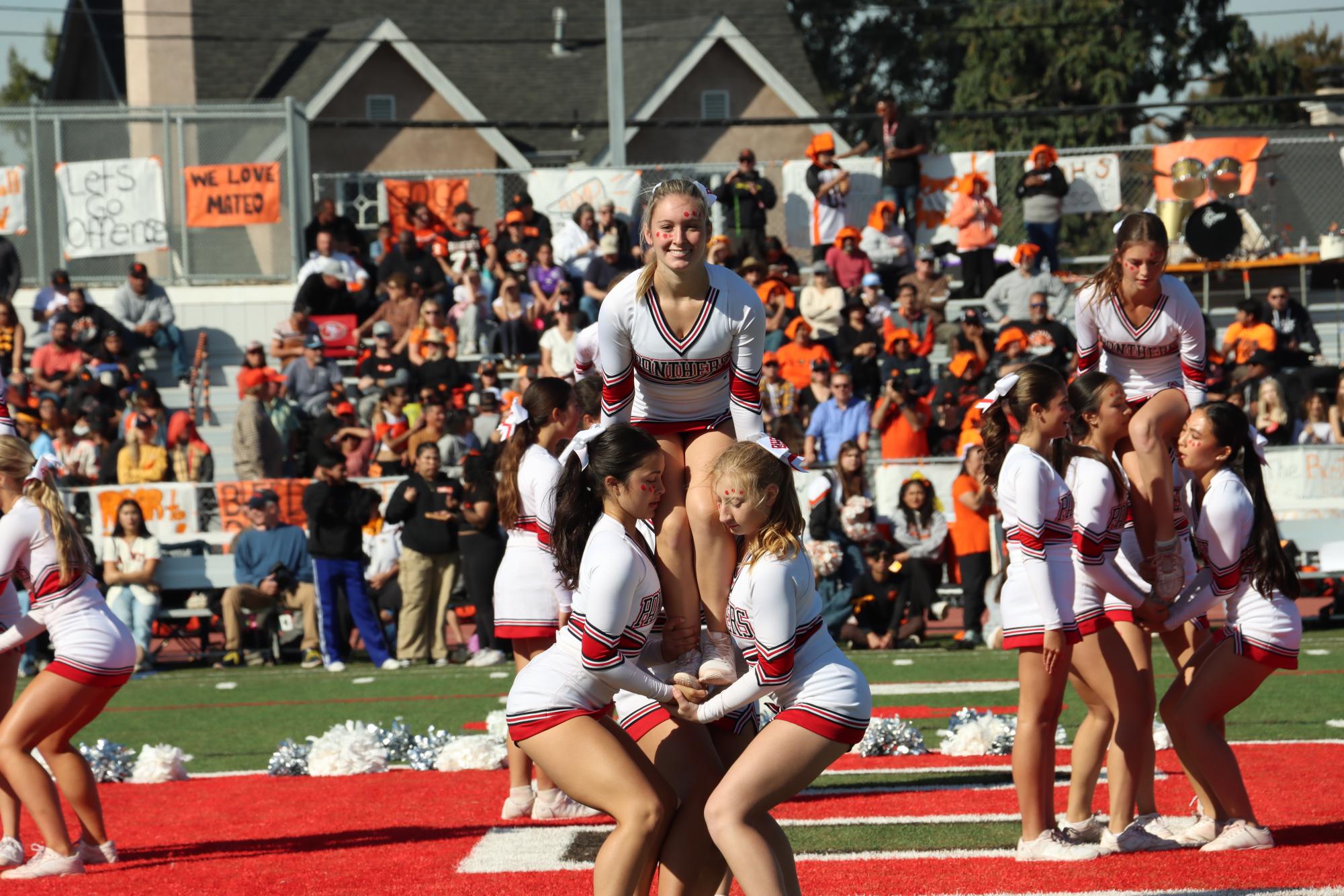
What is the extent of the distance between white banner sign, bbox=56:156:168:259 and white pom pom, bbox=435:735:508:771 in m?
12.6

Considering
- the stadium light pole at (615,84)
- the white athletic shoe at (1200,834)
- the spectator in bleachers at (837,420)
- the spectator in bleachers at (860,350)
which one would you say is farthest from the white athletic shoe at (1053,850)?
the stadium light pole at (615,84)

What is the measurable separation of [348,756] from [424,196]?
13223mm

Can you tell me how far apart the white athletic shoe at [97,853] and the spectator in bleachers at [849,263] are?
13.4m

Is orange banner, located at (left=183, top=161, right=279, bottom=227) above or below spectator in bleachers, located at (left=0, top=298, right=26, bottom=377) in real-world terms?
above

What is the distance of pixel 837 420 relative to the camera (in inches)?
619

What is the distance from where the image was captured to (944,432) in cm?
1611

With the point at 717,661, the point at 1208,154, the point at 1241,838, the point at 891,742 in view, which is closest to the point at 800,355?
the point at 1208,154

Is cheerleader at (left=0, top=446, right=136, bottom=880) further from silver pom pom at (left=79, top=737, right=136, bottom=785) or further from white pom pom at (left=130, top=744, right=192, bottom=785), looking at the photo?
silver pom pom at (left=79, top=737, right=136, bottom=785)

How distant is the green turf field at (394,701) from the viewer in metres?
10.0

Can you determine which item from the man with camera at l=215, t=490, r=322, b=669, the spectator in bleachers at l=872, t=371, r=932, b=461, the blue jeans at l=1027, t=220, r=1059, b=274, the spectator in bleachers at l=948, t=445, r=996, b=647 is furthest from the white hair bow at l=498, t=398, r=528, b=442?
the blue jeans at l=1027, t=220, r=1059, b=274

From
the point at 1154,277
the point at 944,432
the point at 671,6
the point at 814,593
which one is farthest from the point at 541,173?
the point at 671,6

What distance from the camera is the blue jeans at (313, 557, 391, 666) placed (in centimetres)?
1412

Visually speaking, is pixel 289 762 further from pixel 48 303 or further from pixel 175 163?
pixel 175 163

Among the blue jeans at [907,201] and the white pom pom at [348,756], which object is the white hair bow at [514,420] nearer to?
the white pom pom at [348,756]
